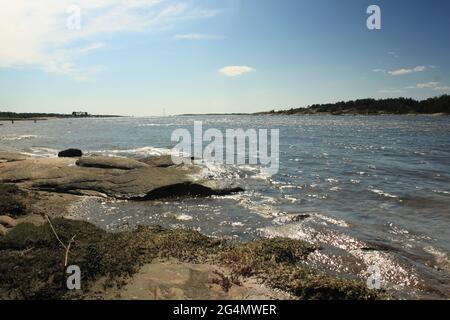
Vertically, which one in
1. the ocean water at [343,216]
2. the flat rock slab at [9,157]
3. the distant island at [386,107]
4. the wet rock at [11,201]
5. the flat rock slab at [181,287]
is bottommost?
the ocean water at [343,216]

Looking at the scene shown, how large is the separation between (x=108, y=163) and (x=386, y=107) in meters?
140

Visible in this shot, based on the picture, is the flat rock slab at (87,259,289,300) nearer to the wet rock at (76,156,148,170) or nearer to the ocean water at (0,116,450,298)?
the ocean water at (0,116,450,298)

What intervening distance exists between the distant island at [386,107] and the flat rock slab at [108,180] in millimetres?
118857

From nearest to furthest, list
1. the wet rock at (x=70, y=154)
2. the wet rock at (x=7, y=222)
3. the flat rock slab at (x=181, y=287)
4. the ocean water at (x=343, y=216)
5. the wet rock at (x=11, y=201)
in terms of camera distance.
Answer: the flat rock slab at (x=181, y=287)
the ocean water at (x=343, y=216)
the wet rock at (x=7, y=222)
the wet rock at (x=11, y=201)
the wet rock at (x=70, y=154)

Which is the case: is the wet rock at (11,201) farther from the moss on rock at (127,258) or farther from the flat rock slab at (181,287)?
the flat rock slab at (181,287)

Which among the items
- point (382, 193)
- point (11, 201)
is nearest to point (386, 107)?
point (382, 193)

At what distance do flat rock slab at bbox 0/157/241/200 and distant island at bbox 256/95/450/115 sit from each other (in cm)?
11886

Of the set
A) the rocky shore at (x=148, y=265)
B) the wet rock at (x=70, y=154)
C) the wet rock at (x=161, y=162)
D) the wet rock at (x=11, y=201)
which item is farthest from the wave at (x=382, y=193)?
the wet rock at (x=70, y=154)

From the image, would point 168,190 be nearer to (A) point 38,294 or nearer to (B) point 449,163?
(A) point 38,294

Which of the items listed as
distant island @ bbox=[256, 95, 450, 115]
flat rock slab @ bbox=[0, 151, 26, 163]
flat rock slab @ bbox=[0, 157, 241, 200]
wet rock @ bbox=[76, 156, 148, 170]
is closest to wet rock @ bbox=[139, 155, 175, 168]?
wet rock @ bbox=[76, 156, 148, 170]

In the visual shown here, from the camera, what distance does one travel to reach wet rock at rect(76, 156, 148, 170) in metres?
19.5

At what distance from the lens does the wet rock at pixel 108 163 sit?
767 inches

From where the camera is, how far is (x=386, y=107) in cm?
14112

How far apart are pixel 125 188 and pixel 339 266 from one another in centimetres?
1039
